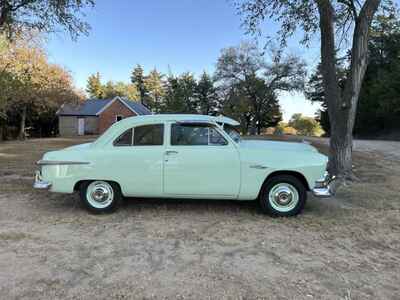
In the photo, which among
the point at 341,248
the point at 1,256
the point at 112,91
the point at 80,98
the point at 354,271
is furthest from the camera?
the point at 112,91

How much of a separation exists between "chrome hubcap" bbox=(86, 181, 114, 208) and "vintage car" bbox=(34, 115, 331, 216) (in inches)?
0.7

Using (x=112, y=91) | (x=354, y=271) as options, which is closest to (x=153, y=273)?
(x=354, y=271)

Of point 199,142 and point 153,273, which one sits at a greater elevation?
point 199,142

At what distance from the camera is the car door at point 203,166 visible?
5.27 meters

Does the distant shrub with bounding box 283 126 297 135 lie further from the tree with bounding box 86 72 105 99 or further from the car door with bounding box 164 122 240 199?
the car door with bounding box 164 122 240 199

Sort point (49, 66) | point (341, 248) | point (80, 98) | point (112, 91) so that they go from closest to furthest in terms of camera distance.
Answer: point (341, 248) → point (49, 66) → point (80, 98) → point (112, 91)

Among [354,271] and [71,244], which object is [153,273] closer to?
[71,244]

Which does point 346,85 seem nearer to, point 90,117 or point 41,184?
point 41,184

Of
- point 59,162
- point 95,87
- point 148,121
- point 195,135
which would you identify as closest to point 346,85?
point 195,135

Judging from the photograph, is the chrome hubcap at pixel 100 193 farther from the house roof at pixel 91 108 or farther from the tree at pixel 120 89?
the tree at pixel 120 89

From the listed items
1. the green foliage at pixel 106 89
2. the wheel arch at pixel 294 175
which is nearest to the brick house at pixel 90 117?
the green foliage at pixel 106 89

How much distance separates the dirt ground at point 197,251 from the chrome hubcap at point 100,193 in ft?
0.89

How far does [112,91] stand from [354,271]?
221 ft

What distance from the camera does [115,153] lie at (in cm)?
542
